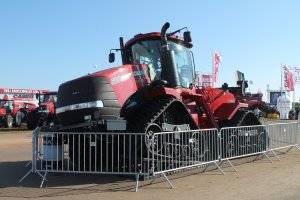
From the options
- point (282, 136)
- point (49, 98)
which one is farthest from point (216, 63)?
point (282, 136)

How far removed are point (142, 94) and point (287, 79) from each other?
4525 cm

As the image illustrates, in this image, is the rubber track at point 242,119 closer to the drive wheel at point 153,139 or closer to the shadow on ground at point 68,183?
the shadow on ground at point 68,183

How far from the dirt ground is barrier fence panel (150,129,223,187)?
0.95ft

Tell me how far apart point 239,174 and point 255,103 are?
27.0 meters

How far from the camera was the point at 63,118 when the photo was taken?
345 inches

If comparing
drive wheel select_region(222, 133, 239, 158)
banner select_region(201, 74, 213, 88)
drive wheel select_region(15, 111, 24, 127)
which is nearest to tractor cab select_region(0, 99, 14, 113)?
drive wheel select_region(15, 111, 24, 127)

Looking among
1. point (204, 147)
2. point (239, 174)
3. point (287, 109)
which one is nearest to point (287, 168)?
point (239, 174)

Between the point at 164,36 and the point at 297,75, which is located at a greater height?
the point at 297,75

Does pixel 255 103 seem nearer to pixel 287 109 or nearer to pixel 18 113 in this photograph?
pixel 287 109

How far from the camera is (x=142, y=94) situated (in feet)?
29.1

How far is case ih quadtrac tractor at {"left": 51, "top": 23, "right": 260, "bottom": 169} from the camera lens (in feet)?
27.2

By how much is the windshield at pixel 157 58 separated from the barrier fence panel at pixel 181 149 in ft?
5.11

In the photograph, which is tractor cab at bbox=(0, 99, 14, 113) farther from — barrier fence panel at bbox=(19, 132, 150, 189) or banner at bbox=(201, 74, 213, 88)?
barrier fence panel at bbox=(19, 132, 150, 189)

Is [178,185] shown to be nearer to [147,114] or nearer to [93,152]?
[147,114]
